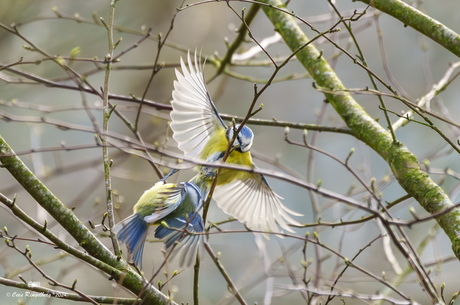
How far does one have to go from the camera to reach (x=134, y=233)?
1816mm

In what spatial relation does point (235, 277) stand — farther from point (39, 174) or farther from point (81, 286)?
point (39, 174)

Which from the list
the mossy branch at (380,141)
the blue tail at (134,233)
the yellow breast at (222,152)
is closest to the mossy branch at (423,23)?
the mossy branch at (380,141)

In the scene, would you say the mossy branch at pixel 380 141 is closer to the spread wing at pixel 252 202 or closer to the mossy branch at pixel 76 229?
the spread wing at pixel 252 202

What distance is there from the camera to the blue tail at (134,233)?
1.73 m

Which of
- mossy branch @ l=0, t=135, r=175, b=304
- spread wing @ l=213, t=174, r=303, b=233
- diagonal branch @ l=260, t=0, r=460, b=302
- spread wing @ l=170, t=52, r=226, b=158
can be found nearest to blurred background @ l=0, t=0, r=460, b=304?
spread wing @ l=213, t=174, r=303, b=233

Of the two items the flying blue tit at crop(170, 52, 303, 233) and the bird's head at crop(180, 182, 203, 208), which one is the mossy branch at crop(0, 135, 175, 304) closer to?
the bird's head at crop(180, 182, 203, 208)

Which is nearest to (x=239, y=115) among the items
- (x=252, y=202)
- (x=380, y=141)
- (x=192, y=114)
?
(x=252, y=202)

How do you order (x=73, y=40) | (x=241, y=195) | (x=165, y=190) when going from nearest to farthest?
(x=165, y=190) → (x=241, y=195) → (x=73, y=40)

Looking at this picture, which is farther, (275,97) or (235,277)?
(275,97)

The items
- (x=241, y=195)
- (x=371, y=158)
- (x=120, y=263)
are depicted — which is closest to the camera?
(x=120, y=263)

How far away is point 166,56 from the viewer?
6.41m

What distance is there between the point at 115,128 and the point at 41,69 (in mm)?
1303

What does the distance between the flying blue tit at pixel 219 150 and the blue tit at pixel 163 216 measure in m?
0.20

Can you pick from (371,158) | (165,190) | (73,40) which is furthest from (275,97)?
(165,190)
